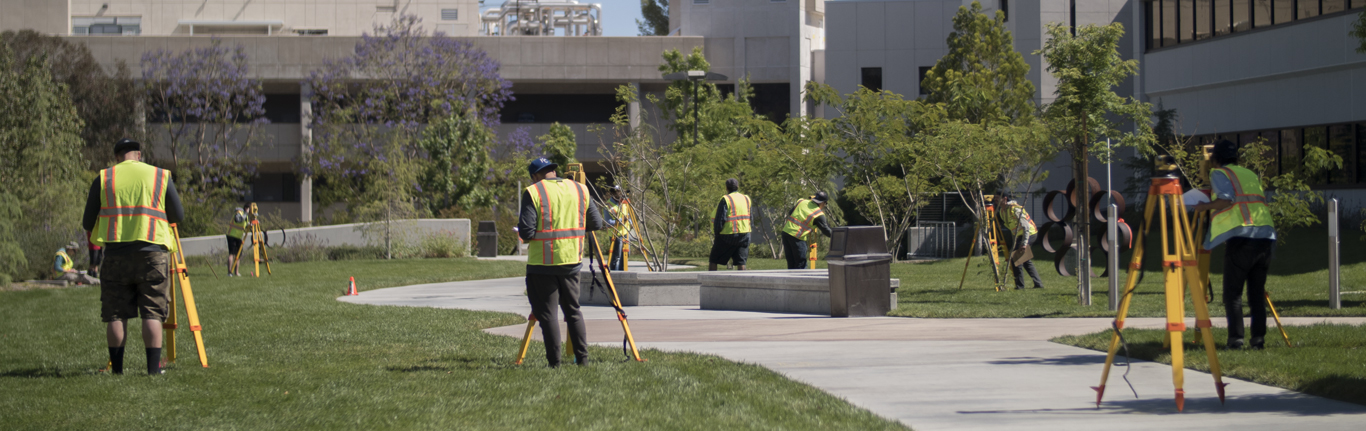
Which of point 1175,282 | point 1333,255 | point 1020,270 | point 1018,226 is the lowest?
point 1020,270

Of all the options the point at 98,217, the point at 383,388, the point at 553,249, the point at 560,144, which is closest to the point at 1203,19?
the point at 560,144

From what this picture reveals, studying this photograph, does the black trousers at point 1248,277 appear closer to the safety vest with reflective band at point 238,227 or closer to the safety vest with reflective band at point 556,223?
the safety vest with reflective band at point 556,223

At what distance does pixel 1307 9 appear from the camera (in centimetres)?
2717

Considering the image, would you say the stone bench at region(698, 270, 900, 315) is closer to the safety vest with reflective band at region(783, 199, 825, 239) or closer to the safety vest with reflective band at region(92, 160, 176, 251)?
the safety vest with reflective band at region(783, 199, 825, 239)

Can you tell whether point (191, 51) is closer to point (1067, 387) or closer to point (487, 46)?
point (487, 46)

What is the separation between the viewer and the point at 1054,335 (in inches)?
393

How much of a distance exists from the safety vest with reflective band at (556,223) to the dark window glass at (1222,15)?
27.5 metres

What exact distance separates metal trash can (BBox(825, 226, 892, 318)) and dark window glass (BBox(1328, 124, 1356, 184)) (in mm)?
19664

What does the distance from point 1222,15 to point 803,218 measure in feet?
65.7

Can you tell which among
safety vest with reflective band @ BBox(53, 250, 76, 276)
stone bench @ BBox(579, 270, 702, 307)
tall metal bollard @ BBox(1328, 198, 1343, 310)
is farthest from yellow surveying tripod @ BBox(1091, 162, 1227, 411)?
safety vest with reflective band @ BBox(53, 250, 76, 276)

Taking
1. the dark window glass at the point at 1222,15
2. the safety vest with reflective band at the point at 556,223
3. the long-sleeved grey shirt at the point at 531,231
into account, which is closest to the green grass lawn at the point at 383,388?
the long-sleeved grey shirt at the point at 531,231

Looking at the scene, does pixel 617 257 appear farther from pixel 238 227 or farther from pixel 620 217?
pixel 238 227

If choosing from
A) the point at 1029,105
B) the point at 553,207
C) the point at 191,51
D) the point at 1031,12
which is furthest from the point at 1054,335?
the point at 191,51

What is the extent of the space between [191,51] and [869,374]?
142 feet
